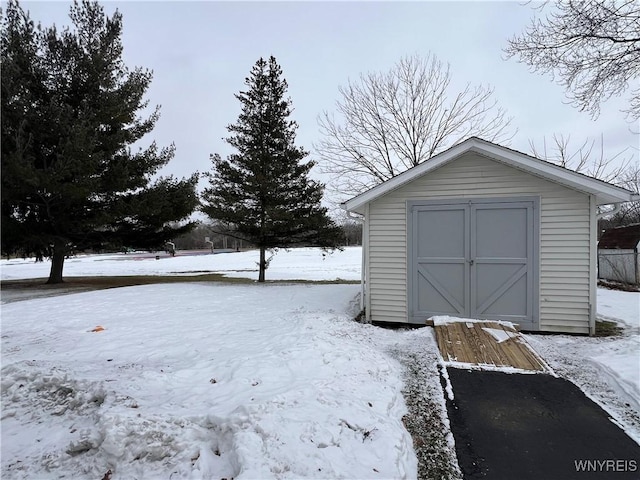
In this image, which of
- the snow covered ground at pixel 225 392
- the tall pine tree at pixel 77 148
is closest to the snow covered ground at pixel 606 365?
the snow covered ground at pixel 225 392

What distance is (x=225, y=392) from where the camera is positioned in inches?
125

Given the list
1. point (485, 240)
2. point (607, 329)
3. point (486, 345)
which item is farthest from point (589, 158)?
point (486, 345)

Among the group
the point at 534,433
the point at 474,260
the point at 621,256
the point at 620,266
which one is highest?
the point at 621,256


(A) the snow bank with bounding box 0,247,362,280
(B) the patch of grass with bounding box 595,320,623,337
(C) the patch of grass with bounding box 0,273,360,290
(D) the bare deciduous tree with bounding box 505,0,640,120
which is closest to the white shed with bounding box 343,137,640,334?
(B) the patch of grass with bounding box 595,320,623,337

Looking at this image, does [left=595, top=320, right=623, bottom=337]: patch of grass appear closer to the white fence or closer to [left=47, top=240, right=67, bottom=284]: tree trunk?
the white fence

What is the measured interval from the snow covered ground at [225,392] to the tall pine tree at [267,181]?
6.66 m

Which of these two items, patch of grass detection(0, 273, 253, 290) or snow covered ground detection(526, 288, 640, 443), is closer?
snow covered ground detection(526, 288, 640, 443)

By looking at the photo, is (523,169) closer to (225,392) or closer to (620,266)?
(225,392)

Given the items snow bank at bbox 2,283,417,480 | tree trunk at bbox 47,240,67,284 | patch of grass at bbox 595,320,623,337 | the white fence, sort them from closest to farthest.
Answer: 1. snow bank at bbox 2,283,417,480
2. patch of grass at bbox 595,320,623,337
3. the white fence
4. tree trunk at bbox 47,240,67,284

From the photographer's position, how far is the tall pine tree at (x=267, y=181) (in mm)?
12820

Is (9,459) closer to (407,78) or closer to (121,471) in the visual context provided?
(121,471)

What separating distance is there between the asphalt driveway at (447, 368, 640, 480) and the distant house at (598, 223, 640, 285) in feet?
41.4

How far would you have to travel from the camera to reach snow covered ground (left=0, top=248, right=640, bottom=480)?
7.27 feet

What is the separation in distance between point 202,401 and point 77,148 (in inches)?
425
